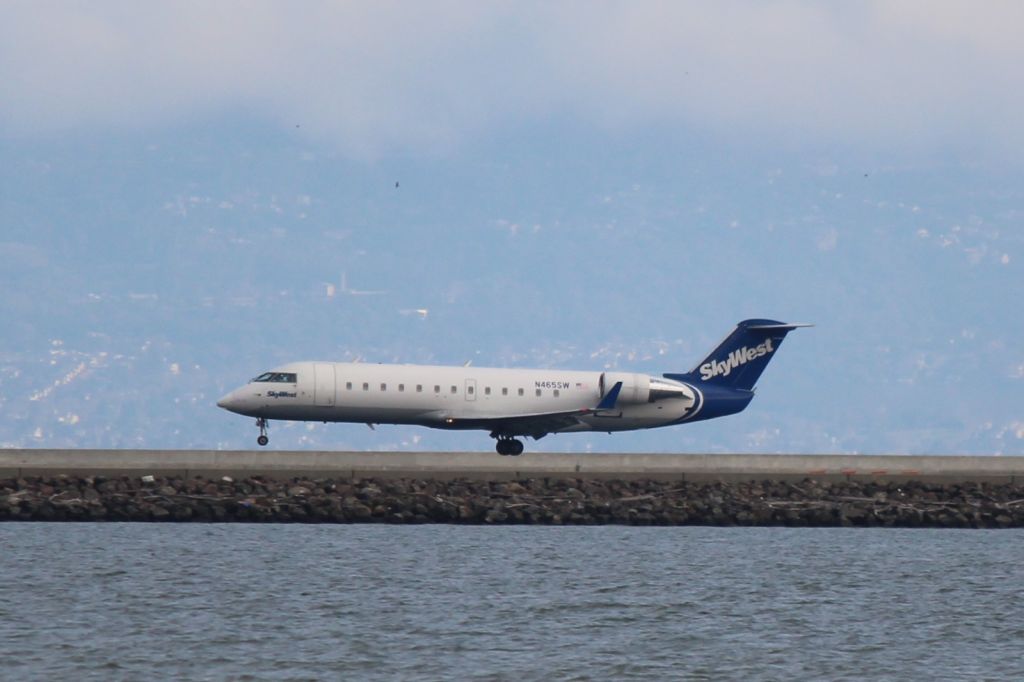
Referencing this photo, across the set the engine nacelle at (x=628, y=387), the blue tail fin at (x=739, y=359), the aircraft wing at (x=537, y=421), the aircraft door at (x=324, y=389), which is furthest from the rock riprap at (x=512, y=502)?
the blue tail fin at (x=739, y=359)

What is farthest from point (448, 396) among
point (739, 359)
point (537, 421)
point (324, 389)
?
point (739, 359)

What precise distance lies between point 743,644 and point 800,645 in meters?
0.90

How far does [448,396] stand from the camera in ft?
166

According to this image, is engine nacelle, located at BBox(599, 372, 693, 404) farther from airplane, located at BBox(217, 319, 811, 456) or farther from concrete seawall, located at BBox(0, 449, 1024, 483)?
concrete seawall, located at BBox(0, 449, 1024, 483)

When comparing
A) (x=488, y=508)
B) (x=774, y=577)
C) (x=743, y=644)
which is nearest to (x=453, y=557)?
(x=488, y=508)

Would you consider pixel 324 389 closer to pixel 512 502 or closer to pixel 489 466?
pixel 489 466

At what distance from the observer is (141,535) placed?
37.6 m

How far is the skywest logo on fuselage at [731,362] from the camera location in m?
55.6

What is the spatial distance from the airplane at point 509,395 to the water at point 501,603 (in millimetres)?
9794

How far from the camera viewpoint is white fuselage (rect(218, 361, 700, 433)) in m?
49.7

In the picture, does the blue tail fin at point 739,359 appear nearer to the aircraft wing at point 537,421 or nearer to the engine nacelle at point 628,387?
the engine nacelle at point 628,387

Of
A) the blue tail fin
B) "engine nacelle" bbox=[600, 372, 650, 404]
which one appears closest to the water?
"engine nacelle" bbox=[600, 372, 650, 404]

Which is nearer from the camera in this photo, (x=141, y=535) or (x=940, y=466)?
(x=141, y=535)

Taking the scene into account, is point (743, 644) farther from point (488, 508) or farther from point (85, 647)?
point (488, 508)
